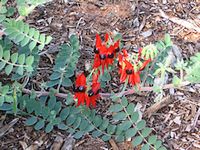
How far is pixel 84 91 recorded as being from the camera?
2.22 metres

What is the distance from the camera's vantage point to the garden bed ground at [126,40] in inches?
94.5

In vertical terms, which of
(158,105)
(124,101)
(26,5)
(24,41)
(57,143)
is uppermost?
(26,5)

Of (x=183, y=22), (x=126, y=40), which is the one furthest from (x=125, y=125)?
(x=183, y=22)

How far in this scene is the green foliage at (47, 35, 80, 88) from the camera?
2391 mm

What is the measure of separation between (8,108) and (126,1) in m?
0.95

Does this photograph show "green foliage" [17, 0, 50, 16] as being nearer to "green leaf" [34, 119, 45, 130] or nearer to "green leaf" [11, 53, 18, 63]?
"green leaf" [11, 53, 18, 63]

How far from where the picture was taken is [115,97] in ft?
7.55

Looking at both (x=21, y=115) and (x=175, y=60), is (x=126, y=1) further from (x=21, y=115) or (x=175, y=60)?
(x=21, y=115)

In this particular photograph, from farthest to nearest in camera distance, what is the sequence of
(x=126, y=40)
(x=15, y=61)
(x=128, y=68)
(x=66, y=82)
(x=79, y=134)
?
(x=126, y=40)
(x=66, y=82)
(x=79, y=134)
(x=15, y=61)
(x=128, y=68)

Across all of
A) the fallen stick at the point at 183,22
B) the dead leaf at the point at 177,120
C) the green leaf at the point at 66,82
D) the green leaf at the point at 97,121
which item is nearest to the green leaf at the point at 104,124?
the green leaf at the point at 97,121

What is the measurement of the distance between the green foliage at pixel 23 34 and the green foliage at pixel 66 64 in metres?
0.15

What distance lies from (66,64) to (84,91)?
25 cm

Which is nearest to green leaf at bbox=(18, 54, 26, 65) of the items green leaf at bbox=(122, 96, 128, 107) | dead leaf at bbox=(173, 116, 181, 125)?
green leaf at bbox=(122, 96, 128, 107)

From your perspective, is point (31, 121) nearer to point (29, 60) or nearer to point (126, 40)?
point (29, 60)
